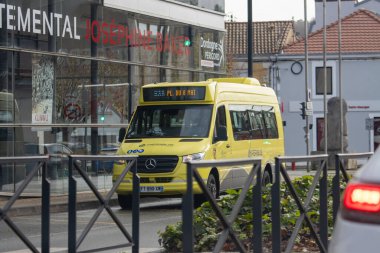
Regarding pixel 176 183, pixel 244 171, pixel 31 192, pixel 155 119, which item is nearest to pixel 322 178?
pixel 244 171

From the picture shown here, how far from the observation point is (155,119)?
19562mm

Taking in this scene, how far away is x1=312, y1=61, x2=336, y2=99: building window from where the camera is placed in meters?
57.2

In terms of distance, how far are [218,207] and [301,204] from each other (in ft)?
5.40

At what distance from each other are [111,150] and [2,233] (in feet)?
56.2

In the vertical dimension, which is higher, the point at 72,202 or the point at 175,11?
the point at 175,11

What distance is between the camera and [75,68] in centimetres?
2352

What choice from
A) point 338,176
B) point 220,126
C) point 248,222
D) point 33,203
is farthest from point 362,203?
point 220,126

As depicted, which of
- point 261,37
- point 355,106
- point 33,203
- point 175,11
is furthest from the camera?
point 261,37

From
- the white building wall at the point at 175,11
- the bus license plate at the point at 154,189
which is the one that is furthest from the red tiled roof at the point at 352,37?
the bus license plate at the point at 154,189

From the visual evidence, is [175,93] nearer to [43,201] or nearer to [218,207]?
[43,201]

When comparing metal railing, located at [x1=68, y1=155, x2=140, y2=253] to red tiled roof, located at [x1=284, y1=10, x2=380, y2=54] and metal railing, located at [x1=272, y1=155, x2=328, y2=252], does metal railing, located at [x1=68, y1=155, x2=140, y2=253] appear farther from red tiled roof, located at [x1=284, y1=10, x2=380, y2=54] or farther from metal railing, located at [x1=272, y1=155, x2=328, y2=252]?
red tiled roof, located at [x1=284, y1=10, x2=380, y2=54]

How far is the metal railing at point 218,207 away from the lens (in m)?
6.98

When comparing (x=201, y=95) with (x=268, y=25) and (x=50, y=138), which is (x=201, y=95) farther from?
(x=268, y=25)

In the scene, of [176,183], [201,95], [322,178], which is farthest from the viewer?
[201,95]
